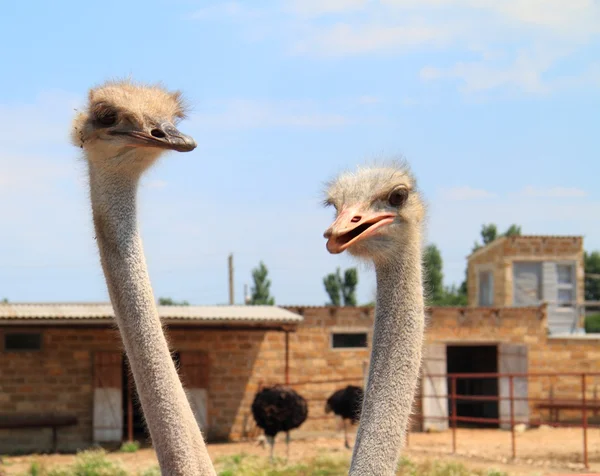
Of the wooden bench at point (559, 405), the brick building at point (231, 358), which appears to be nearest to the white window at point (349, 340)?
the brick building at point (231, 358)

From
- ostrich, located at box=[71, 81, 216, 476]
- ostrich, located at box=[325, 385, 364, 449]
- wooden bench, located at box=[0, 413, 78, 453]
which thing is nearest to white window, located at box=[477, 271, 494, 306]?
ostrich, located at box=[325, 385, 364, 449]

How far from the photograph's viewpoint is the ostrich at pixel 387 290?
2.77 metres

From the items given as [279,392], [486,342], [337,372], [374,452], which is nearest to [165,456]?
[374,452]

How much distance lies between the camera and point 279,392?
15.1 m

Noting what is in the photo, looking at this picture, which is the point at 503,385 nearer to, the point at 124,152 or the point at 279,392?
the point at 279,392

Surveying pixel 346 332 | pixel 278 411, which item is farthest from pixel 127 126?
pixel 346 332

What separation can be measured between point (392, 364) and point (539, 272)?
19681 mm

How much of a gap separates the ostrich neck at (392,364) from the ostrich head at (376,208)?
55 millimetres

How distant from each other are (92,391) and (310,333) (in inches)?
157

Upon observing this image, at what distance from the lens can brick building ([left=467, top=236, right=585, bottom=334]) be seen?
21953 mm

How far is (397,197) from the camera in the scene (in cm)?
298

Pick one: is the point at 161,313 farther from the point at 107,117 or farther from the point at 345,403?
the point at 107,117

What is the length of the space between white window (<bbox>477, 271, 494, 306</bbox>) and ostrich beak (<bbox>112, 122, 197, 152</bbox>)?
67.0 feet

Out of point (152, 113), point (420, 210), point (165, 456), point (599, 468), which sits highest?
point (152, 113)
